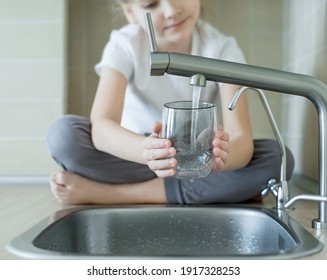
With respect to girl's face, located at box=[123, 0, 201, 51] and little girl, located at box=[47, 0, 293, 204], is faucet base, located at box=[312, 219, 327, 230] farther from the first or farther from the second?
girl's face, located at box=[123, 0, 201, 51]

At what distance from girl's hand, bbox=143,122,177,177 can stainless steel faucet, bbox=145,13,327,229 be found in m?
0.11

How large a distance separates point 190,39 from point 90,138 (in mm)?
418

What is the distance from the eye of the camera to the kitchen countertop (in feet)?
2.67

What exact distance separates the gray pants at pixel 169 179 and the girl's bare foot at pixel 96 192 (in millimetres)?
23

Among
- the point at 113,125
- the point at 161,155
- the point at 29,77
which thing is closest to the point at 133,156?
the point at 113,125

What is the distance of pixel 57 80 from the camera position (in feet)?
5.32

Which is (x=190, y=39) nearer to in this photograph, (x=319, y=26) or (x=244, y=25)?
(x=319, y=26)

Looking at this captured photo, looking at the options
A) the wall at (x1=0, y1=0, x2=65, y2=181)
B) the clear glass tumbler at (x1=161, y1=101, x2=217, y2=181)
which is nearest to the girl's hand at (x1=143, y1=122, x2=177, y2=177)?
the clear glass tumbler at (x1=161, y1=101, x2=217, y2=181)

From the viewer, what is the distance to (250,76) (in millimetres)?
761

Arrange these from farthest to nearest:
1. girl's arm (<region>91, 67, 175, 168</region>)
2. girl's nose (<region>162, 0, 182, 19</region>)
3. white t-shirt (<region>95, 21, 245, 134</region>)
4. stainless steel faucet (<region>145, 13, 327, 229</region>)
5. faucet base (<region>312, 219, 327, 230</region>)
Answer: white t-shirt (<region>95, 21, 245, 134</region>), girl's nose (<region>162, 0, 182, 19</region>), girl's arm (<region>91, 67, 175, 168</region>), faucet base (<region>312, 219, 327, 230</region>), stainless steel faucet (<region>145, 13, 327, 229</region>)

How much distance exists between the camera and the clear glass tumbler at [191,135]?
76 centimetres

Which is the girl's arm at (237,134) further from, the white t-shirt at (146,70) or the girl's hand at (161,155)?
the girl's hand at (161,155)
